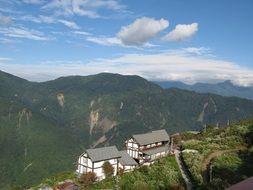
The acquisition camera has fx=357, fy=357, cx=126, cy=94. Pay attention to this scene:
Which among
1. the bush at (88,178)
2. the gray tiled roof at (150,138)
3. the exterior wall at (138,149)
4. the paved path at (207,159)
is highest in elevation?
the paved path at (207,159)

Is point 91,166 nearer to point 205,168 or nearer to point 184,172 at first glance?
point 184,172

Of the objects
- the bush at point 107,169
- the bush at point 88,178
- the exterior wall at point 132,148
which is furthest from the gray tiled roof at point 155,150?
the bush at point 88,178

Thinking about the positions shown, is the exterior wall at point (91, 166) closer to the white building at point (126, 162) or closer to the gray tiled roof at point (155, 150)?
the white building at point (126, 162)

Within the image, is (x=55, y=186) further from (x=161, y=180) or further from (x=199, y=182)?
(x=199, y=182)

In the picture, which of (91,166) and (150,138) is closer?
(91,166)

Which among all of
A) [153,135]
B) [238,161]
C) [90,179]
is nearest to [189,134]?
[153,135]

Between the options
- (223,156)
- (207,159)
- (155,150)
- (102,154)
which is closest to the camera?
(223,156)

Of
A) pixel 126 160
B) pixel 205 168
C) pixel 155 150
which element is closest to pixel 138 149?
pixel 155 150
